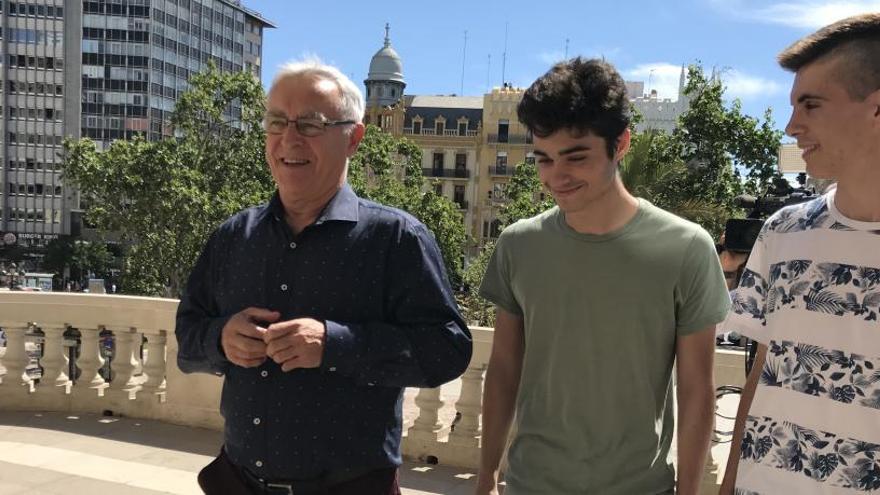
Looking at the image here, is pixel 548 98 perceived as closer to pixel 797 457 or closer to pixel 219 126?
pixel 797 457

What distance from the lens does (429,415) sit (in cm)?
483

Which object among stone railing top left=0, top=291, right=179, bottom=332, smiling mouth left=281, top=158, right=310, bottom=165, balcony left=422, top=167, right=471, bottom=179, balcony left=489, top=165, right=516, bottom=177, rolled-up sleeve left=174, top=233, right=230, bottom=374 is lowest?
stone railing top left=0, top=291, right=179, bottom=332

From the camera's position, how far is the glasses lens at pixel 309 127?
2.08m

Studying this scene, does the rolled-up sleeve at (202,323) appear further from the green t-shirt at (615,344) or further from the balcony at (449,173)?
the balcony at (449,173)

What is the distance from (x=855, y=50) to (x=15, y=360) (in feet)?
18.6

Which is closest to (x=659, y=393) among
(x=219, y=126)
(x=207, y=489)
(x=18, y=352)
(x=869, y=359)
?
(x=869, y=359)

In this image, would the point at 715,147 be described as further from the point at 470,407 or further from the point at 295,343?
the point at 295,343

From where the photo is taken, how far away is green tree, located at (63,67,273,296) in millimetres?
27688

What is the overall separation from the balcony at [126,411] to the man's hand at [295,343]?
2670 mm

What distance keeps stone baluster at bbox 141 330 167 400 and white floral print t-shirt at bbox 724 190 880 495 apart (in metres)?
4.48

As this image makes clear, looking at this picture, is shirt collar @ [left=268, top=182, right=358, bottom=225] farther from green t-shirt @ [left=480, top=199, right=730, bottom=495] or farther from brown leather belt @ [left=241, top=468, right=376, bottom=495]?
brown leather belt @ [left=241, top=468, right=376, bottom=495]

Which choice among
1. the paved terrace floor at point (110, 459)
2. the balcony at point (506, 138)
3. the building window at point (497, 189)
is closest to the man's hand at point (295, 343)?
the paved terrace floor at point (110, 459)

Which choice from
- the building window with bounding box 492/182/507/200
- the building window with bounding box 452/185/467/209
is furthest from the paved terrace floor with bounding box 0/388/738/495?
the building window with bounding box 452/185/467/209

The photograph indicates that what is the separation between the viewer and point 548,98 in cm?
192
